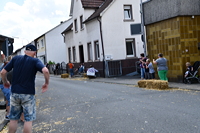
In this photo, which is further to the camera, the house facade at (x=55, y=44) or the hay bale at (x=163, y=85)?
the house facade at (x=55, y=44)

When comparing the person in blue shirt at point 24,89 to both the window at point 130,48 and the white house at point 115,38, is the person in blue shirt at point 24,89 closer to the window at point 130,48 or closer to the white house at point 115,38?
the white house at point 115,38

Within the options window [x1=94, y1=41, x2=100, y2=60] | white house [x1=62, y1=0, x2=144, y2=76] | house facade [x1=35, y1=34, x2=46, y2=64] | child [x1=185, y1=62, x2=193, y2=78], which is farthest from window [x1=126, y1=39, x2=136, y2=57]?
house facade [x1=35, y1=34, x2=46, y2=64]

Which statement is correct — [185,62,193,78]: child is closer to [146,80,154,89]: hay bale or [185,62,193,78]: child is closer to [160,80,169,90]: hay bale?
[160,80,169,90]: hay bale

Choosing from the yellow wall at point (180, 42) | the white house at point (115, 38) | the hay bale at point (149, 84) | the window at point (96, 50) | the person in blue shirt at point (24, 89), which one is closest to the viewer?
the person in blue shirt at point (24, 89)

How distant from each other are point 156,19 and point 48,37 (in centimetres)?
3257

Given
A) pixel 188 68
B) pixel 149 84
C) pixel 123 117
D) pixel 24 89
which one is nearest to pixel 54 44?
pixel 149 84

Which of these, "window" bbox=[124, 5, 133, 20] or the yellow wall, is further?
"window" bbox=[124, 5, 133, 20]

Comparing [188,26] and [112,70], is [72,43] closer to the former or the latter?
[112,70]

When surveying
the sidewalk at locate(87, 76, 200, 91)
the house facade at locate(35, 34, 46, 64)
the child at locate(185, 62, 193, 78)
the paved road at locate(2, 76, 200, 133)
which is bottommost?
the paved road at locate(2, 76, 200, 133)

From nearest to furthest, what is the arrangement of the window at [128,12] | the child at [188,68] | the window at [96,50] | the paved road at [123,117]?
the paved road at [123,117] < the child at [188,68] < the window at [128,12] < the window at [96,50]

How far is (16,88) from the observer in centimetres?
477

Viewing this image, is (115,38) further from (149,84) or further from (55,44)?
(55,44)

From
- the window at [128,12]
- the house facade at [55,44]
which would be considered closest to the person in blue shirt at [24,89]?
the window at [128,12]

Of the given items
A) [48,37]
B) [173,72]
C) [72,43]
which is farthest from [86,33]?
[48,37]
